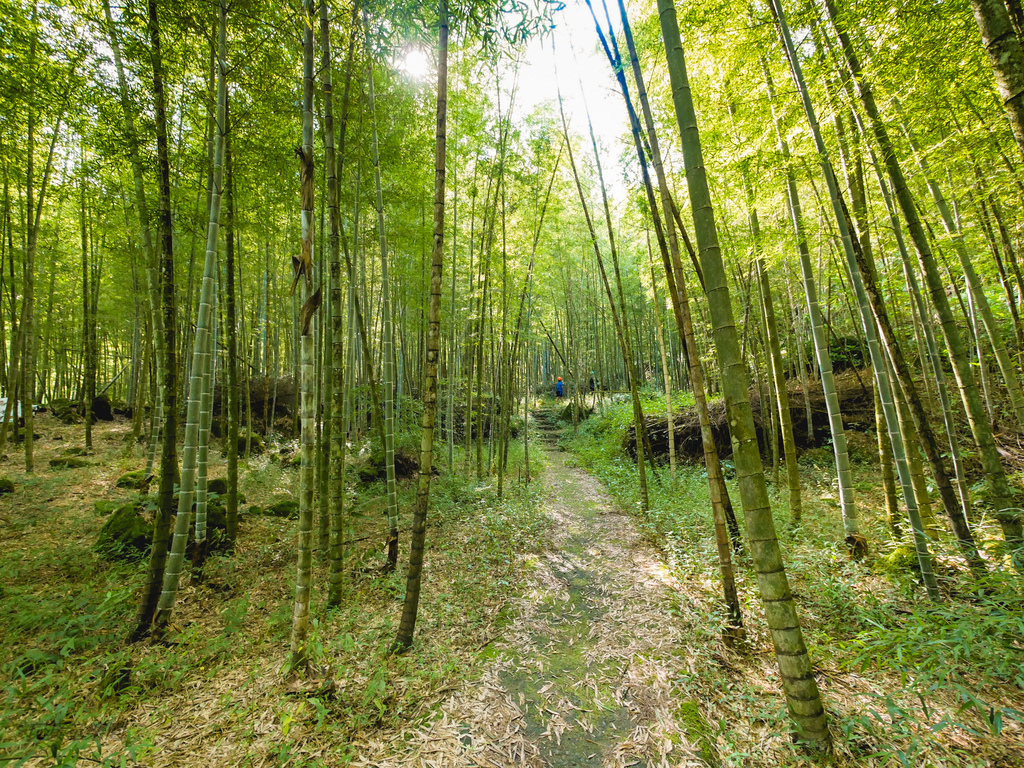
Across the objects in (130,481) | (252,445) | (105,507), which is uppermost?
(252,445)

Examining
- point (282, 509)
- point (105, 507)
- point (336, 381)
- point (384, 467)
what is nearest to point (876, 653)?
point (336, 381)

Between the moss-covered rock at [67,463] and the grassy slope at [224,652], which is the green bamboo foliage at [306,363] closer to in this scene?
the grassy slope at [224,652]

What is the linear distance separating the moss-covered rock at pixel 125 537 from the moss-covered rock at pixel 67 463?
3754 millimetres

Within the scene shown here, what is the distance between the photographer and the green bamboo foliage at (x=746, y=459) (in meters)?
1.70

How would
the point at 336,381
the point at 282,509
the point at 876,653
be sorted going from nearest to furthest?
the point at 876,653 < the point at 336,381 < the point at 282,509

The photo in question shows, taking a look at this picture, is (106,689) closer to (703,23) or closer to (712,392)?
(703,23)

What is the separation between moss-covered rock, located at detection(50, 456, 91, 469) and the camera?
658cm

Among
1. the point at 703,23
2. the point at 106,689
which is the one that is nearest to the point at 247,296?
the point at 106,689

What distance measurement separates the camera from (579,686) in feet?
8.38

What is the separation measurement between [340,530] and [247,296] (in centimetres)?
908

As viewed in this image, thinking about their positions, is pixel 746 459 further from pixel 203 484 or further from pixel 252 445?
pixel 252 445

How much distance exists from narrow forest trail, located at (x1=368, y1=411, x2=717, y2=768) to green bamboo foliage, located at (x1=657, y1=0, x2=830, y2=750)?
62 centimetres

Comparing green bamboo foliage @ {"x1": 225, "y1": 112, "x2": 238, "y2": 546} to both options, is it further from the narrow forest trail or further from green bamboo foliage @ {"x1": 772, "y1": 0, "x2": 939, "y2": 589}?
green bamboo foliage @ {"x1": 772, "y1": 0, "x2": 939, "y2": 589}

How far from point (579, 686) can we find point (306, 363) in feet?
8.99
